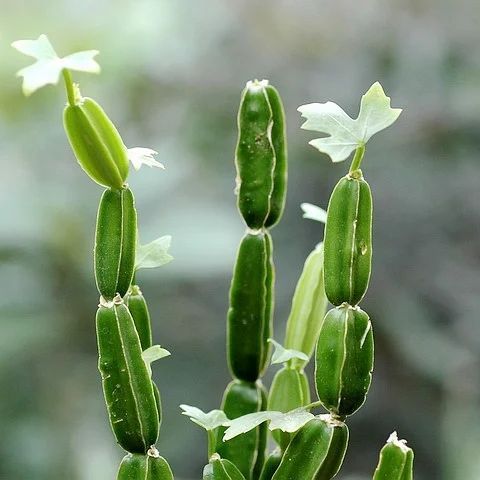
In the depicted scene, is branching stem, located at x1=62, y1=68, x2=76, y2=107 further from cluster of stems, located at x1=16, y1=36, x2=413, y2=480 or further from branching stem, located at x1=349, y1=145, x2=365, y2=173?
branching stem, located at x1=349, y1=145, x2=365, y2=173

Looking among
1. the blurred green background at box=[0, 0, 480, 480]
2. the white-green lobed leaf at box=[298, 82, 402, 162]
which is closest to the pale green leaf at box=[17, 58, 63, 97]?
the white-green lobed leaf at box=[298, 82, 402, 162]

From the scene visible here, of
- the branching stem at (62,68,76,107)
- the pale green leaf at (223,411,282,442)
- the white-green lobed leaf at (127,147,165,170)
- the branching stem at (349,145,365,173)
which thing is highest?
the branching stem at (62,68,76,107)

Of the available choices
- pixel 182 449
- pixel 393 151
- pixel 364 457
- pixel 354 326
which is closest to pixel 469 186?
pixel 393 151

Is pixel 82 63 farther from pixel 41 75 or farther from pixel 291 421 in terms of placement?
pixel 291 421

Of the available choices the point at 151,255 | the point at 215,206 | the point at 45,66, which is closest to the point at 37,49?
the point at 45,66

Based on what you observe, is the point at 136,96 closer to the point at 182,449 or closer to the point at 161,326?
the point at 161,326

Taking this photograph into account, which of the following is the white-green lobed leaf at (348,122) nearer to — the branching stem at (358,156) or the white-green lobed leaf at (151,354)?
the branching stem at (358,156)
